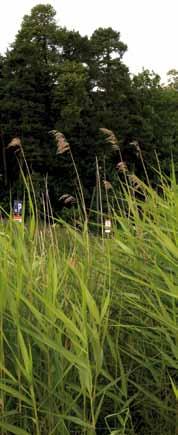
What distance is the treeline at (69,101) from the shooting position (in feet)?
146

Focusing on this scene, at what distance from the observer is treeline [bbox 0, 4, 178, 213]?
146ft

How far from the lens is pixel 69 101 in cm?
4509

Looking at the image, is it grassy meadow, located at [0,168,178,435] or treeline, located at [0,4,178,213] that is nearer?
grassy meadow, located at [0,168,178,435]

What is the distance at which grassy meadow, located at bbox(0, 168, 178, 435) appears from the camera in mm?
2438

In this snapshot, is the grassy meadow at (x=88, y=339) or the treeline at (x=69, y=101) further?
the treeline at (x=69, y=101)

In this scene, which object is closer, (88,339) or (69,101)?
(88,339)

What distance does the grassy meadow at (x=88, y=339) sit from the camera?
8.00ft

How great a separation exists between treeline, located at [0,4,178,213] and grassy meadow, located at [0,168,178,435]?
126 ft

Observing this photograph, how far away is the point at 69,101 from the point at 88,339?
4309cm

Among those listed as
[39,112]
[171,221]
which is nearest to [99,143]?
[39,112]

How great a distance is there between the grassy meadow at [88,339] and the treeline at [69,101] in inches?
1506

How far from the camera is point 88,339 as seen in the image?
2.57 m

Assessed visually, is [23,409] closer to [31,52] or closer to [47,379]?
[47,379]

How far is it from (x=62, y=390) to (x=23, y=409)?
0.17 meters
